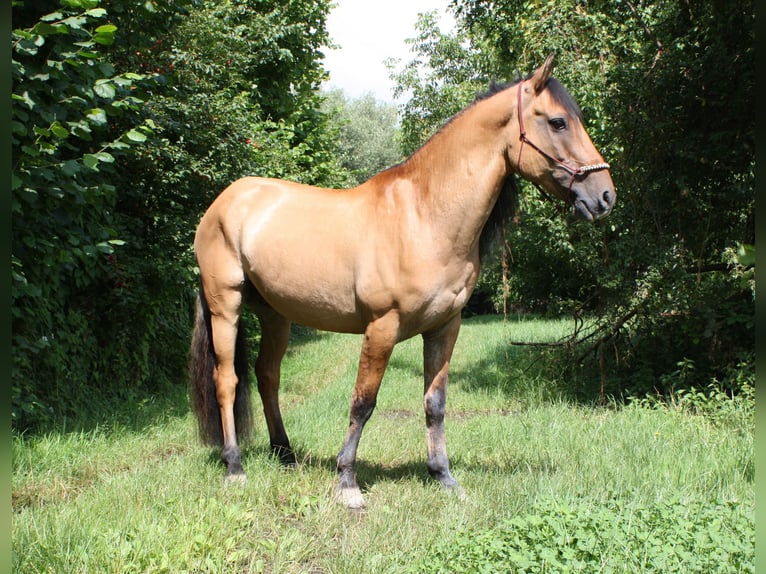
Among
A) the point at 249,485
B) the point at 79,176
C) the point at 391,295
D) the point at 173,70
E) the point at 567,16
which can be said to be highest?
the point at 567,16

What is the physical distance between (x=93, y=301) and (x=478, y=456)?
461 centimetres

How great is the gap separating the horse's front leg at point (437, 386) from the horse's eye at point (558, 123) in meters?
1.37

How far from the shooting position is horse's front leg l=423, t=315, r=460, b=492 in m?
4.05

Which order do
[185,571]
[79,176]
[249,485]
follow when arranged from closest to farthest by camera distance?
[185,571] < [249,485] < [79,176]

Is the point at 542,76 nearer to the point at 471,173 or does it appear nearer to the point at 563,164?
the point at 563,164

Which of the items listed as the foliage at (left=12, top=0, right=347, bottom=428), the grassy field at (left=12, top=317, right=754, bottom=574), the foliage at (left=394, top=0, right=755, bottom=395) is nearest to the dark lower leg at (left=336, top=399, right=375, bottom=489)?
the grassy field at (left=12, top=317, right=754, bottom=574)

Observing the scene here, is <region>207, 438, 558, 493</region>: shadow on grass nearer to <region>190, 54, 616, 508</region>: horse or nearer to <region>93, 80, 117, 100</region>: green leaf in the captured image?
<region>190, 54, 616, 508</region>: horse

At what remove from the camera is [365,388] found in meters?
3.85

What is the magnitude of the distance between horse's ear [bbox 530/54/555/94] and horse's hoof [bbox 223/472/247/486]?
10.3ft

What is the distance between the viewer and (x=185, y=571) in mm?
2801

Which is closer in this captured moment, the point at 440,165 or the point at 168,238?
the point at 440,165

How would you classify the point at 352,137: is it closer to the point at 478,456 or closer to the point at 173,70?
the point at 173,70

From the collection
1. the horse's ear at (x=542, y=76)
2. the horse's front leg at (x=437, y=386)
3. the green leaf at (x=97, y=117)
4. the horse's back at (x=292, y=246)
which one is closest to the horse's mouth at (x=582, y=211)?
the horse's ear at (x=542, y=76)

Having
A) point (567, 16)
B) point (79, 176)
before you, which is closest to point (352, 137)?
point (567, 16)
